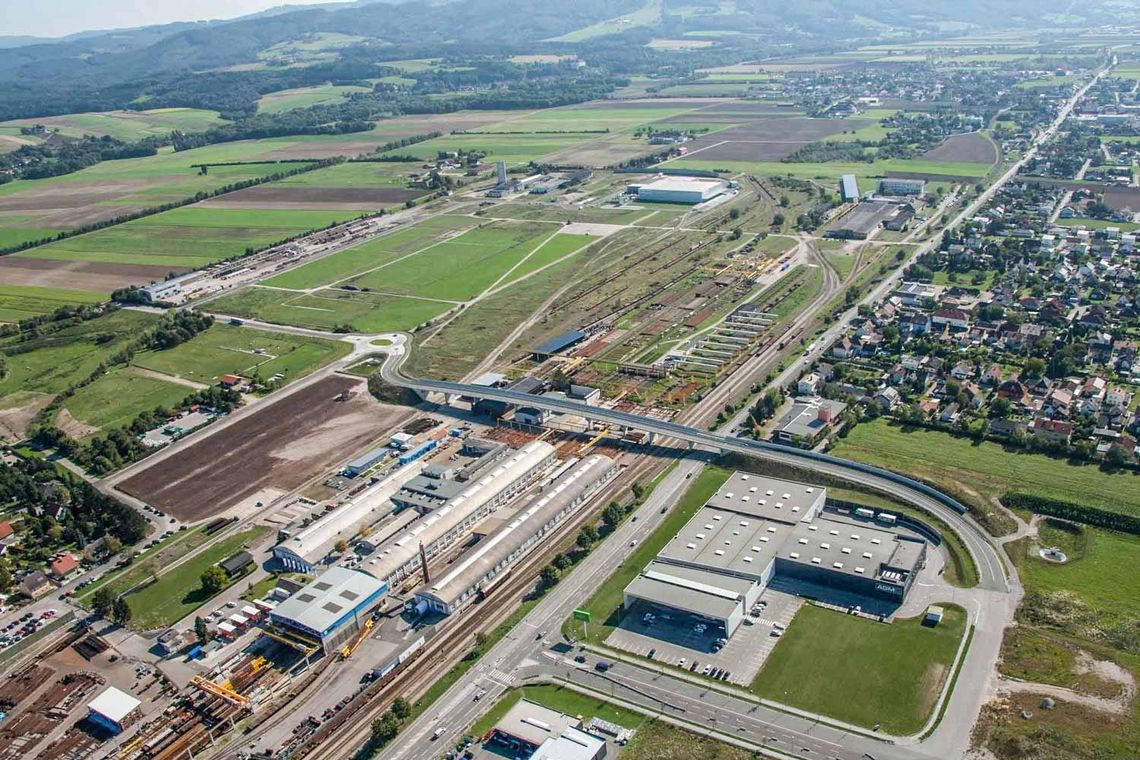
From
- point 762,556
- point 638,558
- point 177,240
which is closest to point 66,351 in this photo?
point 177,240

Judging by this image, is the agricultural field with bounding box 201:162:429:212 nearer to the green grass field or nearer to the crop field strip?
the crop field strip

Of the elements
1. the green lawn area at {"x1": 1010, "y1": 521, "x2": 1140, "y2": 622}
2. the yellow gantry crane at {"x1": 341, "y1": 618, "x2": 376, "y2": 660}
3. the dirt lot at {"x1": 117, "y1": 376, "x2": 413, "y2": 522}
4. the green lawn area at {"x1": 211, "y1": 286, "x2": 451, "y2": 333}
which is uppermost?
the green lawn area at {"x1": 211, "y1": 286, "x2": 451, "y2": 333}

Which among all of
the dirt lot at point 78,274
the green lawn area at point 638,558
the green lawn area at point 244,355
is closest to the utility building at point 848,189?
the green lawn area at point 244,355

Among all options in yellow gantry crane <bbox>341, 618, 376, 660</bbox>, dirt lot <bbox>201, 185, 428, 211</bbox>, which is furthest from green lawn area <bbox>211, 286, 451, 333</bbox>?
yellow gantry crane <bbox>341, 618, 376, 660</bbox>

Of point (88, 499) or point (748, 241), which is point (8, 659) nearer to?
point (88, 499)

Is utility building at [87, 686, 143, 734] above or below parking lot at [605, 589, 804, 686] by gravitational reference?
above

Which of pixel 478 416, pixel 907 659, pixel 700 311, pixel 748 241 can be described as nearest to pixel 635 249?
pixel 748 241

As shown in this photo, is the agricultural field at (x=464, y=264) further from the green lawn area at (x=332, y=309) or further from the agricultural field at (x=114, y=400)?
the agricultural field at (x=114, y=400)
